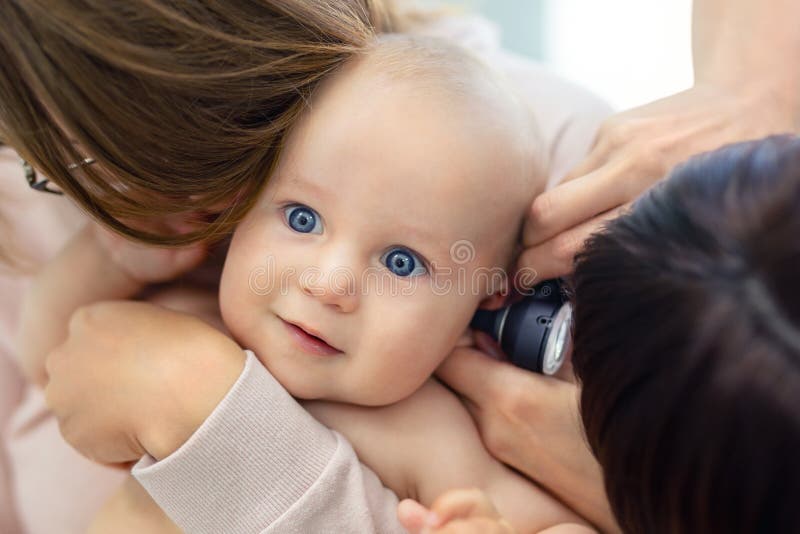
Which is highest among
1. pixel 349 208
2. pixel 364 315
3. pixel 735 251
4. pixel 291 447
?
pixel 735 251

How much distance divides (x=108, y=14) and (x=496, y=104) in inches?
15.9

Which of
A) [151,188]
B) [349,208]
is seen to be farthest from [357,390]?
[151,188]

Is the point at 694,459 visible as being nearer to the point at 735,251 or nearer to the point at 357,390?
the point at 735,251

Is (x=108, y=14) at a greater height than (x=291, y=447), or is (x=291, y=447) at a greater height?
(x=108, y=14)

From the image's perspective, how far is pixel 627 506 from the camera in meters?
0.64

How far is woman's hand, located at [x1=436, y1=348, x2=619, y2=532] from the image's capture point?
926 mm

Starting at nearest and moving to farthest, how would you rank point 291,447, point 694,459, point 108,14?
point 694,459
point 108,14
point 291,447

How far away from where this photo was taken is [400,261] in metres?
0.88

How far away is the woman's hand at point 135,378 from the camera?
2.78 feet

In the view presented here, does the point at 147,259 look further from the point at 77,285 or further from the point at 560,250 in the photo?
the point at 560,250

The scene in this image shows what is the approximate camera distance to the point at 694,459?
1.90ft

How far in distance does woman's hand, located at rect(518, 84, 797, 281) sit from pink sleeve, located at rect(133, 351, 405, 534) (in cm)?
33

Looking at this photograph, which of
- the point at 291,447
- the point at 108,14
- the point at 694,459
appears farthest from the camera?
the point at 291,447

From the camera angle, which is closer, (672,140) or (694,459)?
(694,459)
